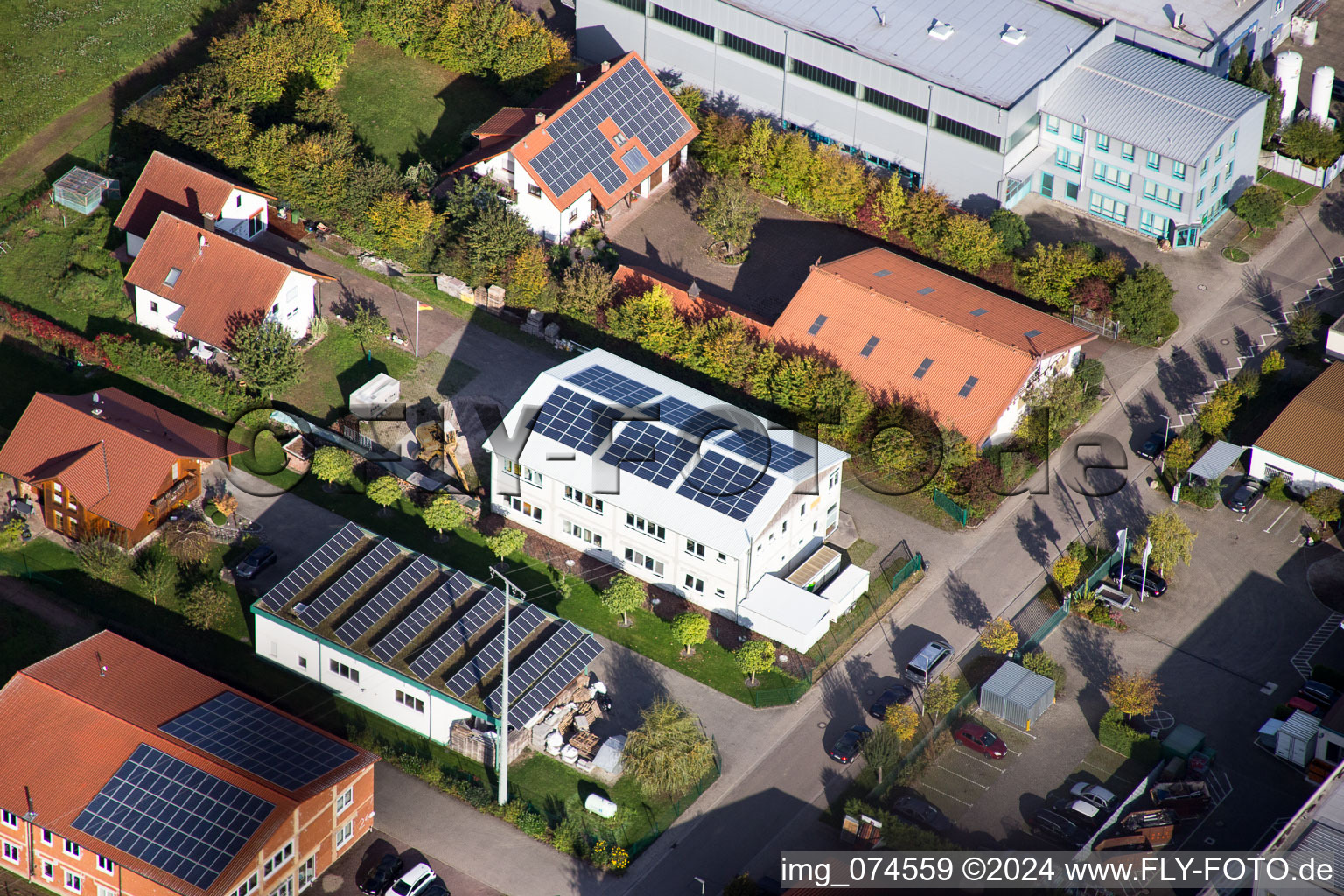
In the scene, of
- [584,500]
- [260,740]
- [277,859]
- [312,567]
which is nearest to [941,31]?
[584,500]

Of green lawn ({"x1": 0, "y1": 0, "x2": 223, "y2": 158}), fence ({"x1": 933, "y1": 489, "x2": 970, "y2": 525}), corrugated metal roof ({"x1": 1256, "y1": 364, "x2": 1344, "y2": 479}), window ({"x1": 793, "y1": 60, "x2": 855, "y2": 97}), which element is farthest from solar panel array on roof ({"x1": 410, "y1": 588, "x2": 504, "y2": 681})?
green lawn ({"x1": 0, "y1": 0, "x2": 223, "y2": 158})

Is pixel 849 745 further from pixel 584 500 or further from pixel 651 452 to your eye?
pixel 584 500

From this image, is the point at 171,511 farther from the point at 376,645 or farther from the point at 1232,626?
the point at 1232,626

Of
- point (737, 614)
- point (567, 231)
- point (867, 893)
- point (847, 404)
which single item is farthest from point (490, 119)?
point (867, 893)

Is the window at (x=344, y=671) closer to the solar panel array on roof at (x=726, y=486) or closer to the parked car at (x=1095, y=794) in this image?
the solar panel array on roof at (x=726, y=486)

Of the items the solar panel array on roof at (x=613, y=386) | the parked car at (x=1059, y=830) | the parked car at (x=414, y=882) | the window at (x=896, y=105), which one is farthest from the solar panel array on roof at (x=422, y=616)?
the window at (x=896, y=105)

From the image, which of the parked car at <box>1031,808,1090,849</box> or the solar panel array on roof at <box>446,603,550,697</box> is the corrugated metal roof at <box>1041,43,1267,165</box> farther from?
the solar panel array on roof at <box>446,603,550,697</box>
